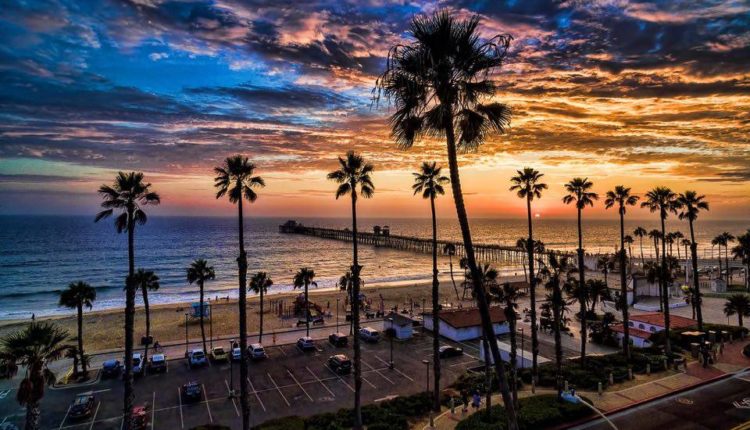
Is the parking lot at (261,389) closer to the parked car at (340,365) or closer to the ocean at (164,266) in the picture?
the parked car at (340,365)

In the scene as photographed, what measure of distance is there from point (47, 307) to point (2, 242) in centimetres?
12796

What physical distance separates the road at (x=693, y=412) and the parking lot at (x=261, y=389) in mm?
12399

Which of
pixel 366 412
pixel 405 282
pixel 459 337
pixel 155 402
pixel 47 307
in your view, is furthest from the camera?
pixel 405 282

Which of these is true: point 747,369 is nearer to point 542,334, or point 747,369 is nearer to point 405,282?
point 542,334

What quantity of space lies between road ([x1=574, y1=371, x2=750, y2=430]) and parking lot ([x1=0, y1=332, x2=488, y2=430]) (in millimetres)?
12399

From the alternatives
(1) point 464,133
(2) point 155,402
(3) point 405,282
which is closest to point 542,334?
(2) point 155,402

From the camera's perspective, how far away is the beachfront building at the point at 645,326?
130 ft

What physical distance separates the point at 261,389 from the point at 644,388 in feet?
84.6

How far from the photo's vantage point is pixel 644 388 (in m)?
26.2

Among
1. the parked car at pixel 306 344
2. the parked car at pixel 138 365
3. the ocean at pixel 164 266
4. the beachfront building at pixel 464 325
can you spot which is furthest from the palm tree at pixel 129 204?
the ocean at pixel 164 266

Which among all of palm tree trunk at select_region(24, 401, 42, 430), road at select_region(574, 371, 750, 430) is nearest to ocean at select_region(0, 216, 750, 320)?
palm tree trunk at select_region(24, 401, 42, 430)

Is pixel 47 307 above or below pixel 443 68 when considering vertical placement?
below

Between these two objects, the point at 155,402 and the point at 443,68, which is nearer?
the point at 443,68

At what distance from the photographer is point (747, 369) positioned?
29.1 meters
